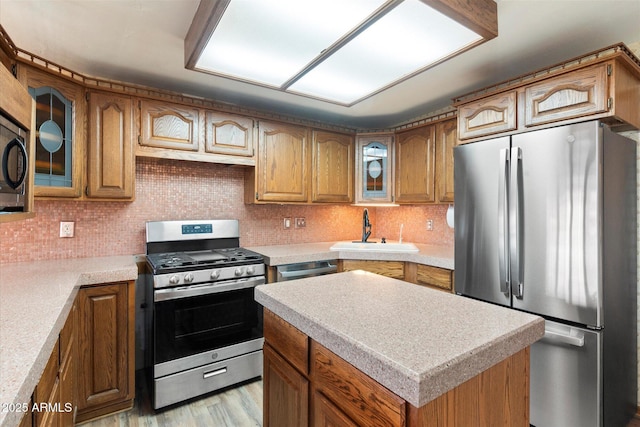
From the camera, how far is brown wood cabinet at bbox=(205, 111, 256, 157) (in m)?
2.69

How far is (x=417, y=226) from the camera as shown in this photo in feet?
11.6

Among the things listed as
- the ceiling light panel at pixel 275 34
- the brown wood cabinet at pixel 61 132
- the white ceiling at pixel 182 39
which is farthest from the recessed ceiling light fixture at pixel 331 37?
the brown wood cabinet at pixel 61 132

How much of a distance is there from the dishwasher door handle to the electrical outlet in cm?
159

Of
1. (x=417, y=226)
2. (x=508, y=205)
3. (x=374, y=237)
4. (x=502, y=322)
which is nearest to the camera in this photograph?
(x=502, y=322)

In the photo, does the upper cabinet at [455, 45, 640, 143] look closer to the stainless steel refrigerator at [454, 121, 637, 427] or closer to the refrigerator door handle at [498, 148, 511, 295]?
the stainless steel refrigerator at [454, 121, 637, 427]

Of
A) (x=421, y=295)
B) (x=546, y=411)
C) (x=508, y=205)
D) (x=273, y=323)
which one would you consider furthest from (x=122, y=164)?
(x=546, y=411)

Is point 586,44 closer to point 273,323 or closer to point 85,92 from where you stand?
point 273,323

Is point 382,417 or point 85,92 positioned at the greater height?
point 85,92

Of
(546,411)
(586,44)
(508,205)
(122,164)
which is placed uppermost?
(586,44)

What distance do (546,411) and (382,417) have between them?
168 cm

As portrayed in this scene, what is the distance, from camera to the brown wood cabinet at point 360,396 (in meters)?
0.79

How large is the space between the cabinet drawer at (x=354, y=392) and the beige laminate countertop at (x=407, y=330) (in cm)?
4

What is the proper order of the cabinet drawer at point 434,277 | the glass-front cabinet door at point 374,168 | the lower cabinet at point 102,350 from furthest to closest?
the glass-front cabinet door at point 374,168 → the cabinet drawer at point 434,277 → the lower cabinet at point 102,350

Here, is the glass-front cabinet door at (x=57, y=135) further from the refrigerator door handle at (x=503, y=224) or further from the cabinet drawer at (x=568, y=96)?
the cabinet drawer at (x=568, y=96)
